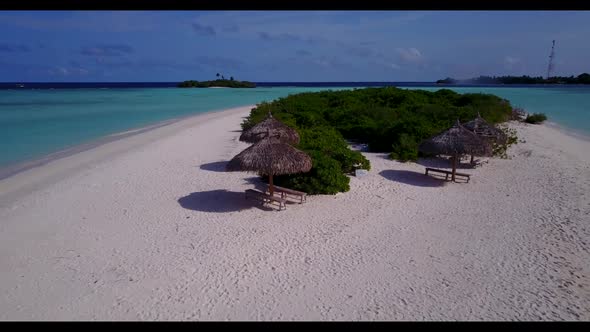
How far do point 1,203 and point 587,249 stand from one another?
12.7 m

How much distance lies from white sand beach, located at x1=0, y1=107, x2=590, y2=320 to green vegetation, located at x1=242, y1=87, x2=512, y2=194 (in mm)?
747

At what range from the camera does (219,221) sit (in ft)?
26.2

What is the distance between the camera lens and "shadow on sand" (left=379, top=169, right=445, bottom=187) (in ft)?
34.4

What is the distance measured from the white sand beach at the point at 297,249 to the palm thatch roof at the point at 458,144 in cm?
94

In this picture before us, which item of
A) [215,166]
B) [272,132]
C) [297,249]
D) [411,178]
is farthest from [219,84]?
[297,249]

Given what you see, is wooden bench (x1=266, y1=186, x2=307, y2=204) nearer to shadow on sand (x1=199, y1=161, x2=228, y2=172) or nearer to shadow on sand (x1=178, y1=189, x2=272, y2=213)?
shadow on sand (x1=178, y1=189, x2=272, y2=213)

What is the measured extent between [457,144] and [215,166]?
7266 mm

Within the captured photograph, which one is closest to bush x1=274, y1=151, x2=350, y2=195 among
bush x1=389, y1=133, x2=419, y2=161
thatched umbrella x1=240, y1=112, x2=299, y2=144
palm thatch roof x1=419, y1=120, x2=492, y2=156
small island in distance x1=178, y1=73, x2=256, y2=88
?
thatched umbrella x1=240, y1=112, x2=299, y2=144

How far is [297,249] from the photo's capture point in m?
6.76

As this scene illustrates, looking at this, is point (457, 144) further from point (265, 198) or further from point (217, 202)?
point (217, 202)
